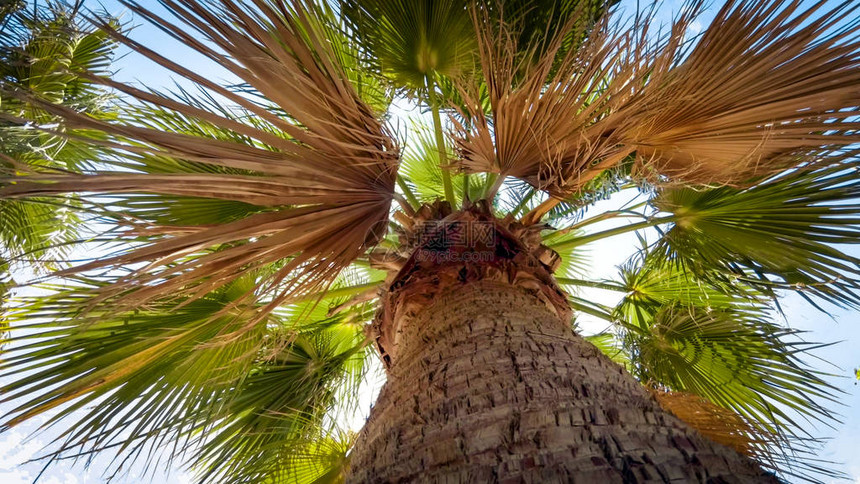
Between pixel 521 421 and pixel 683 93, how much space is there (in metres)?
1.52

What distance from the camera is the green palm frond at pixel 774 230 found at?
2092 millimetres

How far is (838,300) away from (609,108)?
1.63 meters

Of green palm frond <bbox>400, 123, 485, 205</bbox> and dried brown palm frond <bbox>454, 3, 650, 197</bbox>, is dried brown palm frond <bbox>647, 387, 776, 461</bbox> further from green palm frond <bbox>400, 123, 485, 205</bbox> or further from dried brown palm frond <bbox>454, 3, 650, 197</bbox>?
green palm frond <bbox>400, 123, 485, 205</bbox>

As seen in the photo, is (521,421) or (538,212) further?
(538,212)

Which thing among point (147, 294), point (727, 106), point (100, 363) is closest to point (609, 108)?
point (727, 106)

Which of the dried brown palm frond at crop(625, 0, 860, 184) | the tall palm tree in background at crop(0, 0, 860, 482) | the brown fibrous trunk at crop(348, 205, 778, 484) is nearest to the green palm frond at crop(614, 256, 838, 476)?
the tall palm tree in background at crop(0, 0, 860, 482)

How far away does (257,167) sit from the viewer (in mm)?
1227

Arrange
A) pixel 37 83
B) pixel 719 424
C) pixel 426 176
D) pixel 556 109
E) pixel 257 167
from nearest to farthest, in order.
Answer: pixel 257 167 < pixel 719 424 < pixel 556 109 < pixel 37 83 < pixel 426 176

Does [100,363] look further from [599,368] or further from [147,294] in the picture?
[599,368]

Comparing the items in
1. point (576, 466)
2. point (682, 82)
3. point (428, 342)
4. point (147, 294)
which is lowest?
point (576, 466)

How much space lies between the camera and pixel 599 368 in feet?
3.40

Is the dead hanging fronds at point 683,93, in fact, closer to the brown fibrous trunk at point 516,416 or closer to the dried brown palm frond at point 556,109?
the dried brown palm frond at point 556,109

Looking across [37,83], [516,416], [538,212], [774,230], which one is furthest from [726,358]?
[37,83]

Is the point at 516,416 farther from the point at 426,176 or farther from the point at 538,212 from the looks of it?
the point at 426,176
